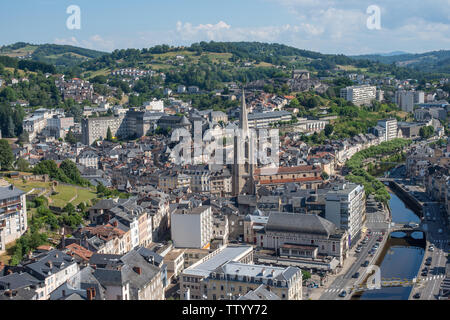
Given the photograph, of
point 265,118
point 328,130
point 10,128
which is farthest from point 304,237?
point 10,128

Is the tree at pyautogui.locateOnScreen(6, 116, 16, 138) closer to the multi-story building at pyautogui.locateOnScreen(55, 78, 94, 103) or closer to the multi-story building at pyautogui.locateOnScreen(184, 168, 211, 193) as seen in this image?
the multi-story building at pyautogui.locateOnScreen(55, 78, 94, 103)

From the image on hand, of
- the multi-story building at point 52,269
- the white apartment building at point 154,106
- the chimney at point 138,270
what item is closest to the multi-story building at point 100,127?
the white apartment building at point 154,106

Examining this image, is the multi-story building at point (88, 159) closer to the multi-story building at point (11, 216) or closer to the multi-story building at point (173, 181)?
the multi-story building at point (173, 181)

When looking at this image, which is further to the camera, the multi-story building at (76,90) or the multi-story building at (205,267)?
the multi-story building at (76,90)

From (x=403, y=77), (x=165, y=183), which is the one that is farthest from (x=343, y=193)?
(x=403, y=77)
